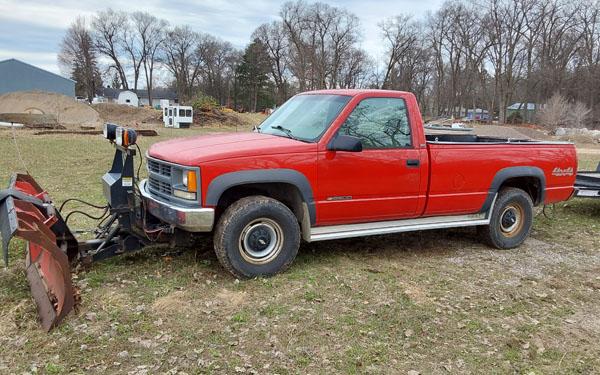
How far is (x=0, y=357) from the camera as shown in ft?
11.0

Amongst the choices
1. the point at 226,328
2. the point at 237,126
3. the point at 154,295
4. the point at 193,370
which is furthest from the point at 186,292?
the point at 237,126

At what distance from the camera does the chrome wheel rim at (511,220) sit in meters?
6.33

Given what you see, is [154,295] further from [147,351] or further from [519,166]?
[519,166]

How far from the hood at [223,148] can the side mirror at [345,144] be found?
18 cm

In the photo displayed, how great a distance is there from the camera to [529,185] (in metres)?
6.64

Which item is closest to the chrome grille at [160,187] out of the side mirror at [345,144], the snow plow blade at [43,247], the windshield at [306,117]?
the snow plow blade at [43,247]

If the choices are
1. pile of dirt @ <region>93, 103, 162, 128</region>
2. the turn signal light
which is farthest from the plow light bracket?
pile of dirt @ <region>93, 103, 162, 128</region>

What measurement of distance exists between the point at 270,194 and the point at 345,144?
0.93 m

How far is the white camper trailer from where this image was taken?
39.6m

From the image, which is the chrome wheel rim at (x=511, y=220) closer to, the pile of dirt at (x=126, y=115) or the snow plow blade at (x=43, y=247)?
the snow plow blade at (x=43, y=247)

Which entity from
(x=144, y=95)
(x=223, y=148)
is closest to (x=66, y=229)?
(x=223, y=148)

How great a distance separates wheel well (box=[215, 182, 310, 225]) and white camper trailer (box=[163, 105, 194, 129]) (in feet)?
117

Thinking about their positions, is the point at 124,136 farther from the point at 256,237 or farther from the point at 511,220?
the point at 511,220

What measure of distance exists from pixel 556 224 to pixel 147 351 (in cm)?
682
